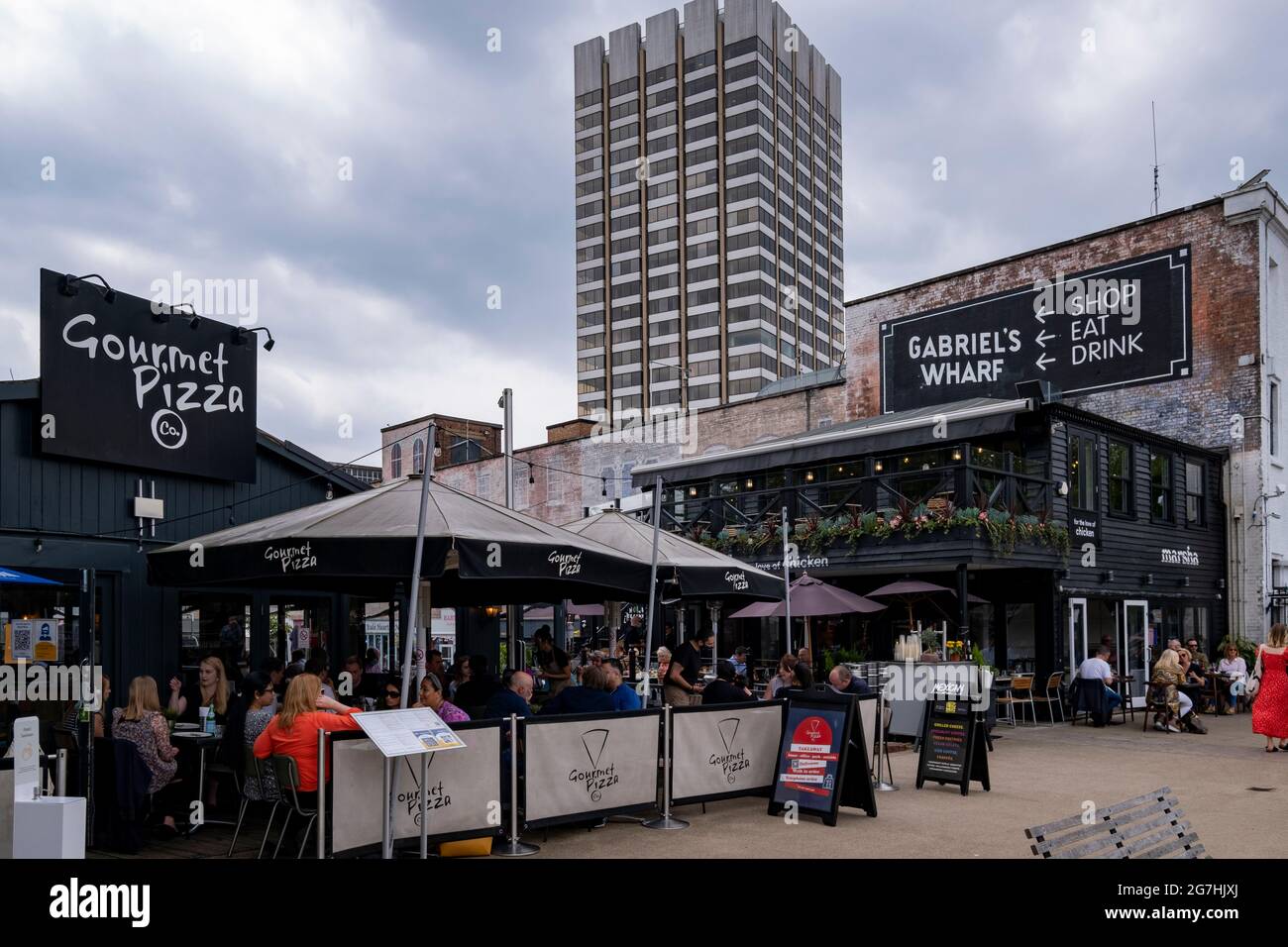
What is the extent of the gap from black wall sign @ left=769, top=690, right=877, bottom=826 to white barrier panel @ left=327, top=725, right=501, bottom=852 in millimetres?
2908

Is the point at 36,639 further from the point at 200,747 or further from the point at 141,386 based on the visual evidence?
the point at 141,386

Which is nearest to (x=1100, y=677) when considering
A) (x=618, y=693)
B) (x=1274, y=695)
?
(x=1274, y=695)

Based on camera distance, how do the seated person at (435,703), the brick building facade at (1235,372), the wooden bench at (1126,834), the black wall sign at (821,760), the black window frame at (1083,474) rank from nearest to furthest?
the wooden bench at (1126,834) → the seated person at (435,703) → the black wall sign at (821,760) → the black window frame at (1083,474) → the brick building facade at (1235,372)

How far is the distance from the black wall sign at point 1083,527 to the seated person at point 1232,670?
3.28 meters

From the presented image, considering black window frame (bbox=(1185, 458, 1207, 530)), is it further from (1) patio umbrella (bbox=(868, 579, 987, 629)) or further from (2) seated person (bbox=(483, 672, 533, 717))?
(2) seated person (bbox=(483, 672, 533, 717))

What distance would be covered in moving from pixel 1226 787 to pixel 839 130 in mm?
88649

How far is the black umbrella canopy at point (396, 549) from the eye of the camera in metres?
7.85

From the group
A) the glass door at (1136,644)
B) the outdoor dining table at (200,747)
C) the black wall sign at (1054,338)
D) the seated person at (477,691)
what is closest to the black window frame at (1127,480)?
the glass door at (1136,644)

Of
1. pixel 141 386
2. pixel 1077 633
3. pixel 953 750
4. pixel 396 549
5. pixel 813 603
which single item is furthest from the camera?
pixel 1077 633

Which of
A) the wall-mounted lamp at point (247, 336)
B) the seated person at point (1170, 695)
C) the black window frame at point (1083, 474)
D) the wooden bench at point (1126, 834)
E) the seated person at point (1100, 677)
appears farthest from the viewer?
the black window frame at point (1083, 474)

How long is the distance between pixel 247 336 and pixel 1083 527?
49.5 feet

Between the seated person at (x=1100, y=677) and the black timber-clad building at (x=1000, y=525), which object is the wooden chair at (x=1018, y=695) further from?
the black timber-clad building at (x=1000, y=525)

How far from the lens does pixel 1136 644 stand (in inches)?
861

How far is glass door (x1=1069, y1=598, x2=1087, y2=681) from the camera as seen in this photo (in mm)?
20031
